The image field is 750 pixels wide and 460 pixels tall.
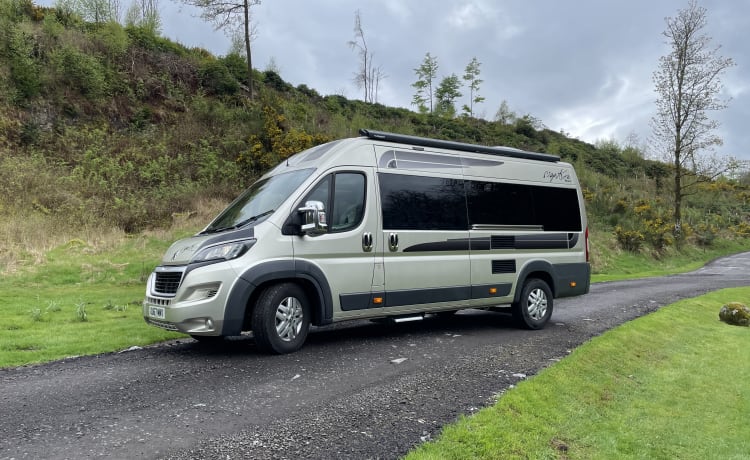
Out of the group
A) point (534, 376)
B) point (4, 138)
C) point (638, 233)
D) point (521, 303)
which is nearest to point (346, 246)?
point (534, 376)

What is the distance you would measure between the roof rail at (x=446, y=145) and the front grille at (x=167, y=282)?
3.24 m

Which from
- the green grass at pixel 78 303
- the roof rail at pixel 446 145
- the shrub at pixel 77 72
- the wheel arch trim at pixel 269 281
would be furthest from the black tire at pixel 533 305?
the shrub at pixel 77 72

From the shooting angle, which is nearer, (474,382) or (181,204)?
(474,382)

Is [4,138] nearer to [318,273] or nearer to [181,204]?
[181,204]

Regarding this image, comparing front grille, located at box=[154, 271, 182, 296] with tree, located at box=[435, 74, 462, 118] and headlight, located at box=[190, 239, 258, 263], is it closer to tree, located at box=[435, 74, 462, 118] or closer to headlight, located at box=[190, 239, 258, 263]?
headlight, located at box=[190, 239, 258, 263]

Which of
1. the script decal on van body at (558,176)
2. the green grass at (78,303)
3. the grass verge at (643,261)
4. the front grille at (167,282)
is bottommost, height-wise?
the grass verge at (643,261)

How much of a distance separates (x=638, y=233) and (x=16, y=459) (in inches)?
1273

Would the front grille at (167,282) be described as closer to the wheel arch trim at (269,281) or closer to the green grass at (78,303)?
the wheel arch trim at (269,281)

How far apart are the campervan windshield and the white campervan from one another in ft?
0.09

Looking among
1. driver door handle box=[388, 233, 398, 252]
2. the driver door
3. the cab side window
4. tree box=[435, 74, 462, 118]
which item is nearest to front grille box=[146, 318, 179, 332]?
the driver door

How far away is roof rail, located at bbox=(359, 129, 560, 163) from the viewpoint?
759 centimetres

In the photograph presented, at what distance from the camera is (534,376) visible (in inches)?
239

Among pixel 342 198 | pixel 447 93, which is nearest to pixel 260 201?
pixel 342 198

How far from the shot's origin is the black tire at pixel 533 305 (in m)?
9.02
